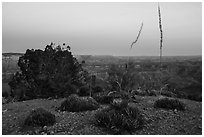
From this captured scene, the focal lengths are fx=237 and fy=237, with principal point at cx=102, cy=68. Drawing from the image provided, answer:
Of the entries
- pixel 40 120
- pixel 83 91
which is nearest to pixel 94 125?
pixel 40 120

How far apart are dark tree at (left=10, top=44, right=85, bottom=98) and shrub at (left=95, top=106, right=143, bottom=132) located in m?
4.14

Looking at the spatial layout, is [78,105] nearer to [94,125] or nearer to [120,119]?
[94,125]

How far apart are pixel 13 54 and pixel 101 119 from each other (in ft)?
19.7

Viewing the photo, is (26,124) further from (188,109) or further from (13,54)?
(13,54)

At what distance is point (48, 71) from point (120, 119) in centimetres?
492

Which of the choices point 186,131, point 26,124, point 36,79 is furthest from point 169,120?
point 36,79

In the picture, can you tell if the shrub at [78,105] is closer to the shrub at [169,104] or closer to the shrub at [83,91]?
the shrub at [169,104]

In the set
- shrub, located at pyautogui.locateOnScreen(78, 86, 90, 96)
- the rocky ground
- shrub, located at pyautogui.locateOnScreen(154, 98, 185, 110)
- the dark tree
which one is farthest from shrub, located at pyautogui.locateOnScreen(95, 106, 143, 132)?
the dark tree

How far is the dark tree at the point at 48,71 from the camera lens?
356 inches

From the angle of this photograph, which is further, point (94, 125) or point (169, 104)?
point (169, 104)

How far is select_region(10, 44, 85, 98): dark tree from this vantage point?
9047mm

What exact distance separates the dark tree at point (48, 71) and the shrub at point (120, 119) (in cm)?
414

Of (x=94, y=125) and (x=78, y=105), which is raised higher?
(x=78, y=105)

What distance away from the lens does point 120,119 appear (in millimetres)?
4895
